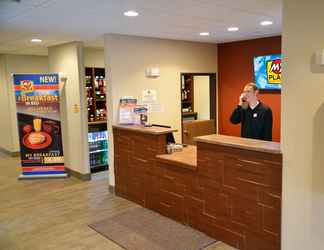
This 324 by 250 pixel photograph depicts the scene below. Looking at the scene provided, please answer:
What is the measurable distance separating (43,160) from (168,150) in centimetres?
297

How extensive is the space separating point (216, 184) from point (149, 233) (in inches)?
39.6

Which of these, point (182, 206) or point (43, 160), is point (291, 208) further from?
point (43, 160)

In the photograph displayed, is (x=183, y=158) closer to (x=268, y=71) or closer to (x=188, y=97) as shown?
(x=268, y=71)

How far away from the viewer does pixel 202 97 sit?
6.69 metres

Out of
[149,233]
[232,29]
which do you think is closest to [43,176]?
[149,233]

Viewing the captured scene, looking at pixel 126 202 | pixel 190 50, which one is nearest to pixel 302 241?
pixel 126 202

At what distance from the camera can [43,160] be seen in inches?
229

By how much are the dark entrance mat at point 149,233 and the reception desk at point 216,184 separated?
12cm

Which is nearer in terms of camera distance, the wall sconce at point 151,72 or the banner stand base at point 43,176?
the wall sconce at point 151,72

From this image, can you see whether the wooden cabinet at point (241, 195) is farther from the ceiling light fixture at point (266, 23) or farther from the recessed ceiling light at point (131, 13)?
the ceiling light fixture at point (266, 23)

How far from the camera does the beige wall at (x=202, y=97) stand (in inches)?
260

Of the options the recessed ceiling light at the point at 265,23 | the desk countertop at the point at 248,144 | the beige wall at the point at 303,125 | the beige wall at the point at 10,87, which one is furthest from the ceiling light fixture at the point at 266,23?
the beige wall at the point at 10,87

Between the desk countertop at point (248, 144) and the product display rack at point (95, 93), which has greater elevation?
the product display rack at point (95, 93)

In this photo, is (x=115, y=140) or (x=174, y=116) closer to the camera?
(x=115, y=140)
